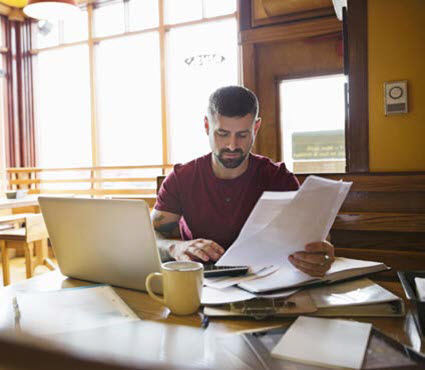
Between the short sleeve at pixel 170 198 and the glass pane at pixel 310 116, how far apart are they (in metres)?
2.09

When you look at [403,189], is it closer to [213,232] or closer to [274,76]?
[213,232]

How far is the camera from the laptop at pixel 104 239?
0.81 metres

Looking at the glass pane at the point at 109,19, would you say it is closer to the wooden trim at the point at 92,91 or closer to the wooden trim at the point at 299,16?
the wooden trim at the point at 92,91

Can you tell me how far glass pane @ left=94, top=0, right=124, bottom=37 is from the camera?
5.52 m

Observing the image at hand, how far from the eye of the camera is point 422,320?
64 centimetres

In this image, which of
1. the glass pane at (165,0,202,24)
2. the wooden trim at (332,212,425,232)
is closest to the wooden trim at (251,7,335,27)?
the glass pane at (165,0,202,24)

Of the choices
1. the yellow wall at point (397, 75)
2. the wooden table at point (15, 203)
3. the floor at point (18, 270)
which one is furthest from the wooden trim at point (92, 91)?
the yellow wall at point (397, 75)

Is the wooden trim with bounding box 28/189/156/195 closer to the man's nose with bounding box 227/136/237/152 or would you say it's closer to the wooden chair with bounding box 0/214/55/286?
the wooden chair with bounding box 0/214/55/286

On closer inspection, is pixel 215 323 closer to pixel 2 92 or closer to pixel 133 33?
pixel 133 33

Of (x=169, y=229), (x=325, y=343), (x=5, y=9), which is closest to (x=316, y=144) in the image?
(x=169, y=229)

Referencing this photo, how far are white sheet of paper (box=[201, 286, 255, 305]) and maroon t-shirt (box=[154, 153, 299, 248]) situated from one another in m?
0.59

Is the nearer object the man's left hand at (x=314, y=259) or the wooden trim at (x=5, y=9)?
the man's left hand at (x=314, y=259)

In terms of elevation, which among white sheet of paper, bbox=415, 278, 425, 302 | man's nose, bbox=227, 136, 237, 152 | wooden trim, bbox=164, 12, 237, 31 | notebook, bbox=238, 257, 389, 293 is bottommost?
notebook, bbox=238, 257, 389, 293

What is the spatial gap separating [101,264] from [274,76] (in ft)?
9.77
